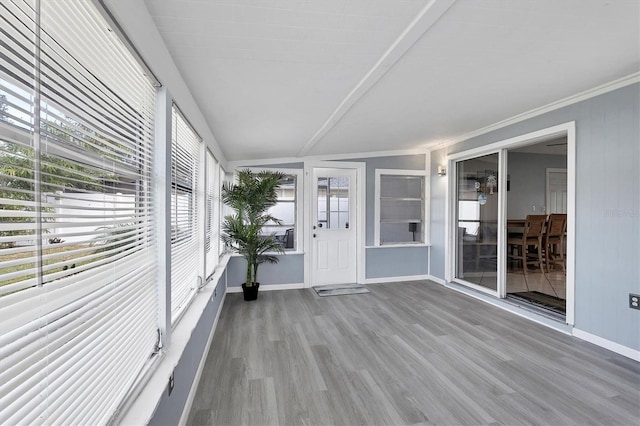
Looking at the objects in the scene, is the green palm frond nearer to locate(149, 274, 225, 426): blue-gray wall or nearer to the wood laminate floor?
the wood laminate floor

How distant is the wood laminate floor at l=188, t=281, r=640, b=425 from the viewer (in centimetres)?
187

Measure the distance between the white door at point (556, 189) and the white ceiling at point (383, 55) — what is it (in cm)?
432

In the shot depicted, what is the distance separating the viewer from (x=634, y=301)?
2506 millimetres

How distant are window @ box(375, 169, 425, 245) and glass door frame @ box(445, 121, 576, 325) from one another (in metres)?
0.59

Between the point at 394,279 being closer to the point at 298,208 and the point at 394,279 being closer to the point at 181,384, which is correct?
the point at 298,208

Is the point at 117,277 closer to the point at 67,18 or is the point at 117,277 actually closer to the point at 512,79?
the point at 67,18

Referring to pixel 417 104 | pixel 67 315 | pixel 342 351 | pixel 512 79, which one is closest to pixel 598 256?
pixel 512 79

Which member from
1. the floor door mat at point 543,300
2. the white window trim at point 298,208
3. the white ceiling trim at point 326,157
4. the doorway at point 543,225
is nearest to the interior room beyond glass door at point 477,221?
the floor door mat at point 543,300

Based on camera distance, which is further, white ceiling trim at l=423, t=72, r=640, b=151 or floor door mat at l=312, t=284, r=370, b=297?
floor door mat at l=312, t=284, r=370, b=297

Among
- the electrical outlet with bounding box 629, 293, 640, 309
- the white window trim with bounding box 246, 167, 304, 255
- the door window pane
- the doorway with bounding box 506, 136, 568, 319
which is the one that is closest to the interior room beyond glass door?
the doorway with bounding box 506, 136, 568, 319

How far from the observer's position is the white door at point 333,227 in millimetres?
5031

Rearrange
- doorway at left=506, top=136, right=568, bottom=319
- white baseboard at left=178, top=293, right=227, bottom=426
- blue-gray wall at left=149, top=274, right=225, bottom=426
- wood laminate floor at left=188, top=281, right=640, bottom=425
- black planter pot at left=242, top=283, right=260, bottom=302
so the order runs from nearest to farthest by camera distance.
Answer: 1. blue-gray wall at left=149, top=274, right=225, bottom=426
2. white baseboard at left=178, top=293, right=227, bottom=426
3. wood laminate floor at left=188, top=281, right=640, bottom=425
4. black planter pot at left=242, top=283, right=260, bottom=302
5. doorway at left=506, top=136, right=568, bottom=319

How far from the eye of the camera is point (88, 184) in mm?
916

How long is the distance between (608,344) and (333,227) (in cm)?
353
